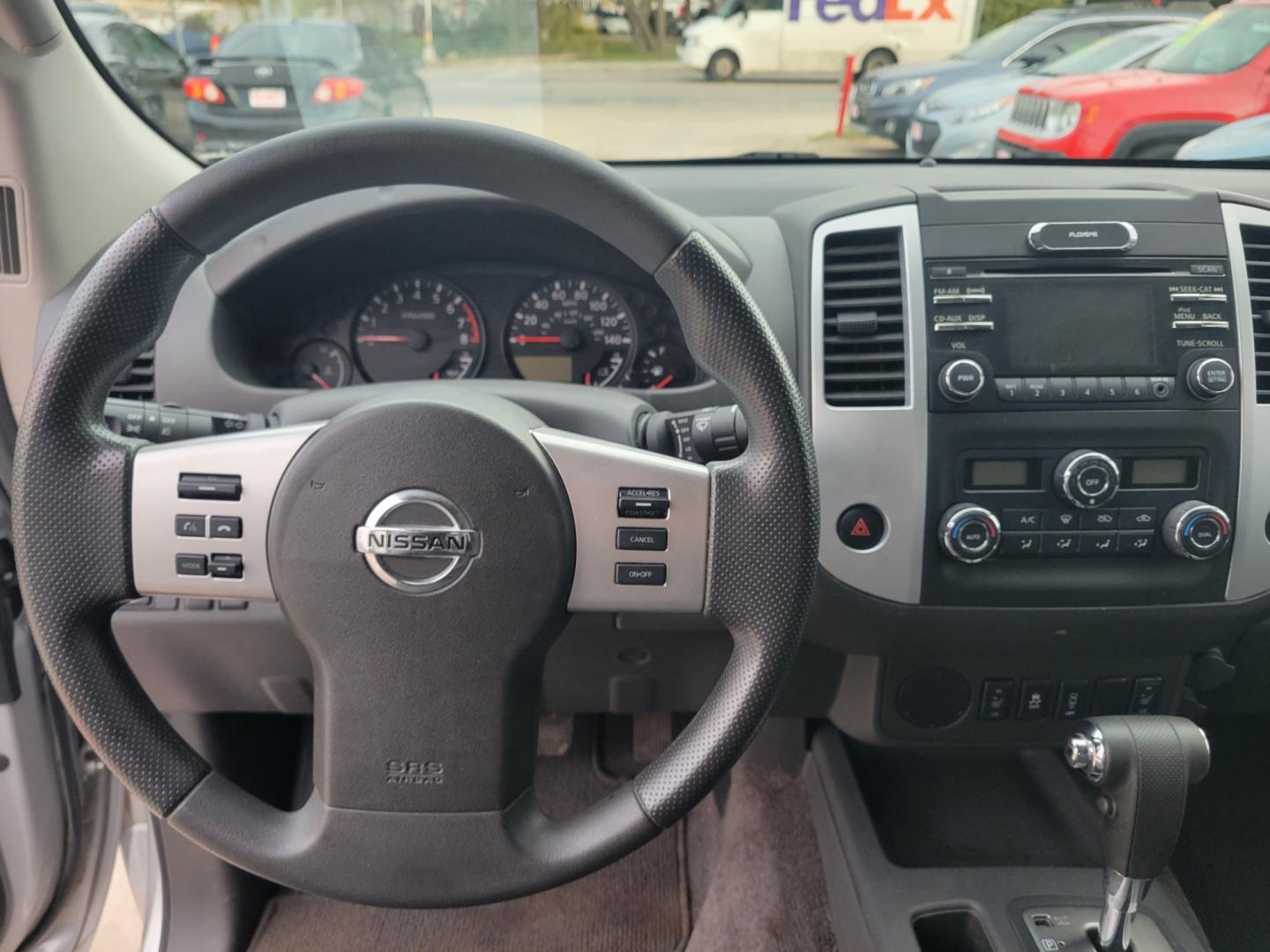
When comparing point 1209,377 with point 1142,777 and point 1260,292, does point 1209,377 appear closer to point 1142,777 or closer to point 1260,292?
point 1260,292

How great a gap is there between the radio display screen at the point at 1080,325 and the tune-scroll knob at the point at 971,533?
197mm

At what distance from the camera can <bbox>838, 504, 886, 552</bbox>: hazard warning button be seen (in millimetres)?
1245

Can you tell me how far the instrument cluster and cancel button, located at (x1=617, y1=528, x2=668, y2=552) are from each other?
0.55m

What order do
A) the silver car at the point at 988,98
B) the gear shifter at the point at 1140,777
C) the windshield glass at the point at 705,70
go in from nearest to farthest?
the gear shifter at the point at 1140,777 → the windshield glass at the point at 705,70 → the silver car at the point at 988,98

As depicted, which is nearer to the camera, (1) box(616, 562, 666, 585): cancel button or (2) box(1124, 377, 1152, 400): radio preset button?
(1) box(616, 562, 666, 585): cancel button

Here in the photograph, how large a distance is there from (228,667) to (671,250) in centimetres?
98

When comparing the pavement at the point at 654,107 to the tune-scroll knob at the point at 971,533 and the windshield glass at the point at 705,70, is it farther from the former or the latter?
the tune-scroll knob at the point at 971,533

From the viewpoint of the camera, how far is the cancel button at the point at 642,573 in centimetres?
93

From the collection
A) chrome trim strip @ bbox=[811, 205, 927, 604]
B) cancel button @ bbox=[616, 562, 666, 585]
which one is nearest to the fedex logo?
chrome trim strip @ bbox=[811, 205, 927, 604]

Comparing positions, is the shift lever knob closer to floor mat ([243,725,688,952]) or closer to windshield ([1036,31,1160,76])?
floor mat ([243,725,688,952])

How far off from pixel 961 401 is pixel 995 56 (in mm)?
908

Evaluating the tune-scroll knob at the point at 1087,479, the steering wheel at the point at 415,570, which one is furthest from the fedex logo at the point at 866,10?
the steering wheel at the point at 415,570

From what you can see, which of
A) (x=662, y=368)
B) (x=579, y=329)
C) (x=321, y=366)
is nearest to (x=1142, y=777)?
(x=662, y=368)

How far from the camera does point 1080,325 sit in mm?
1261
